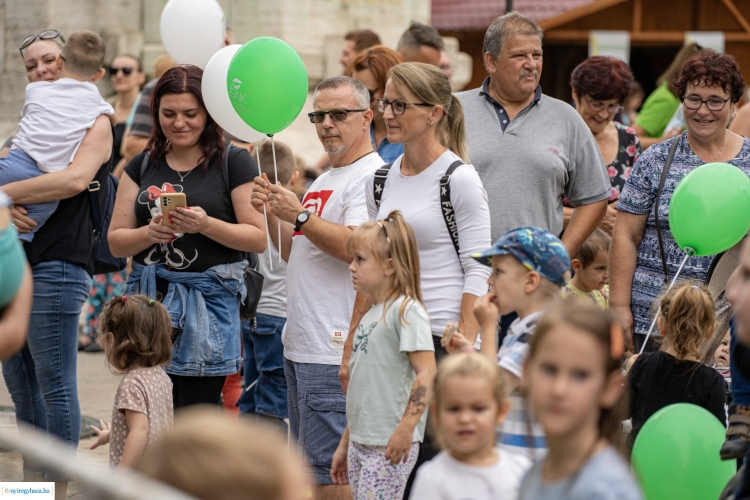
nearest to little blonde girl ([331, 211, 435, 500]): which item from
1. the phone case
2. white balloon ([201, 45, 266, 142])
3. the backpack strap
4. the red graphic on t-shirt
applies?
the backpack strap

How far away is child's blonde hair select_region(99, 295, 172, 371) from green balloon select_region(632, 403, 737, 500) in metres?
1.97

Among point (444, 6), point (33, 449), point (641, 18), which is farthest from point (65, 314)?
point (641, 18)

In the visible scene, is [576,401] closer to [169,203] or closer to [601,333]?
[601,333]

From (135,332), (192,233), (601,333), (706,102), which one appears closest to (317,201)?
(192,233)

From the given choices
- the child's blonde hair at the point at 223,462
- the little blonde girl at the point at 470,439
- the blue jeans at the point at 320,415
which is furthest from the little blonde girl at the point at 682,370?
the child's blonde hair at the point at 223,462

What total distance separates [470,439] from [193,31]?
492cm

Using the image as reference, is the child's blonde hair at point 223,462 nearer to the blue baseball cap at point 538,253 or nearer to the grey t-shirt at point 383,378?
the blue baseball cap at point 538,253

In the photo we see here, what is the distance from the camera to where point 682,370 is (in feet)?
13.9

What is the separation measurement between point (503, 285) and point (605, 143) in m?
3.04

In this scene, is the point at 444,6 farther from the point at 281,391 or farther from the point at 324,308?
the point at 324,308

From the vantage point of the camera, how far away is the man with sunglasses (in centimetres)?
437

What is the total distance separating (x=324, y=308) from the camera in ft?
14.7

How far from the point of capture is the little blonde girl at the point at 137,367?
4129 mm

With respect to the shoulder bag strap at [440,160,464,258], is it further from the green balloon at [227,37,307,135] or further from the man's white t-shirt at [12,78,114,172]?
the man's white t-shirt at [12,78,114,172]
